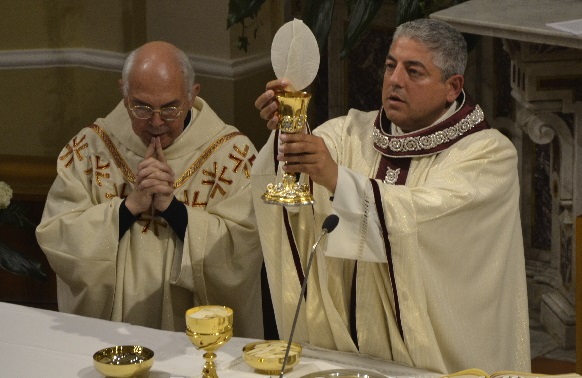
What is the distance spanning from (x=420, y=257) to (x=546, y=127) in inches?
73.5

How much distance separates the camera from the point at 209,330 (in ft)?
10.4

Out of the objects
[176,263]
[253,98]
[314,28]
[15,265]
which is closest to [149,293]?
[176,263]

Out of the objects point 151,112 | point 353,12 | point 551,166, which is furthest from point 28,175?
point 551,166

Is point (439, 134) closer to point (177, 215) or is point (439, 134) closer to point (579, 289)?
point (579, 289)

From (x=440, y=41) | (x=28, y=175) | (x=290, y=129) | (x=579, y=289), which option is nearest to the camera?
(x=290, y=129)

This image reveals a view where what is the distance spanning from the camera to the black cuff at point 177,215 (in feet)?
14.5

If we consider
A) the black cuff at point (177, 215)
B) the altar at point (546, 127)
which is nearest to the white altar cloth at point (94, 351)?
the black cuff at point (177, 215)

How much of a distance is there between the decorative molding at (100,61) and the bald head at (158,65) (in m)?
2.19

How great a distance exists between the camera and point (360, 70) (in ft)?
21.9

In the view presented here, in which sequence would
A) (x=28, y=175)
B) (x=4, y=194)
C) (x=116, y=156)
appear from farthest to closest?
(x=28, y=175) → (x=4, y=194) → (x=116, y=156)

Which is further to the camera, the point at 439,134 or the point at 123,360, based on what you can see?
the point at 439,134

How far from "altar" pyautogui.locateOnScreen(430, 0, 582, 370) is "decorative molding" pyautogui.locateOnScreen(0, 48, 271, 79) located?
55.8 inches

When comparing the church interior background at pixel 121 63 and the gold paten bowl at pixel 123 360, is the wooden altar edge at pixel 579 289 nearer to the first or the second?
the gold paten bowl at pixel 123 360

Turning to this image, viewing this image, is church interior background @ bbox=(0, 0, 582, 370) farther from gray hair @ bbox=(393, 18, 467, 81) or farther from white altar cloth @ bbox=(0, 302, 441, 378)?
white altar cloth @ bbox=(0, 302, 441, 378)
